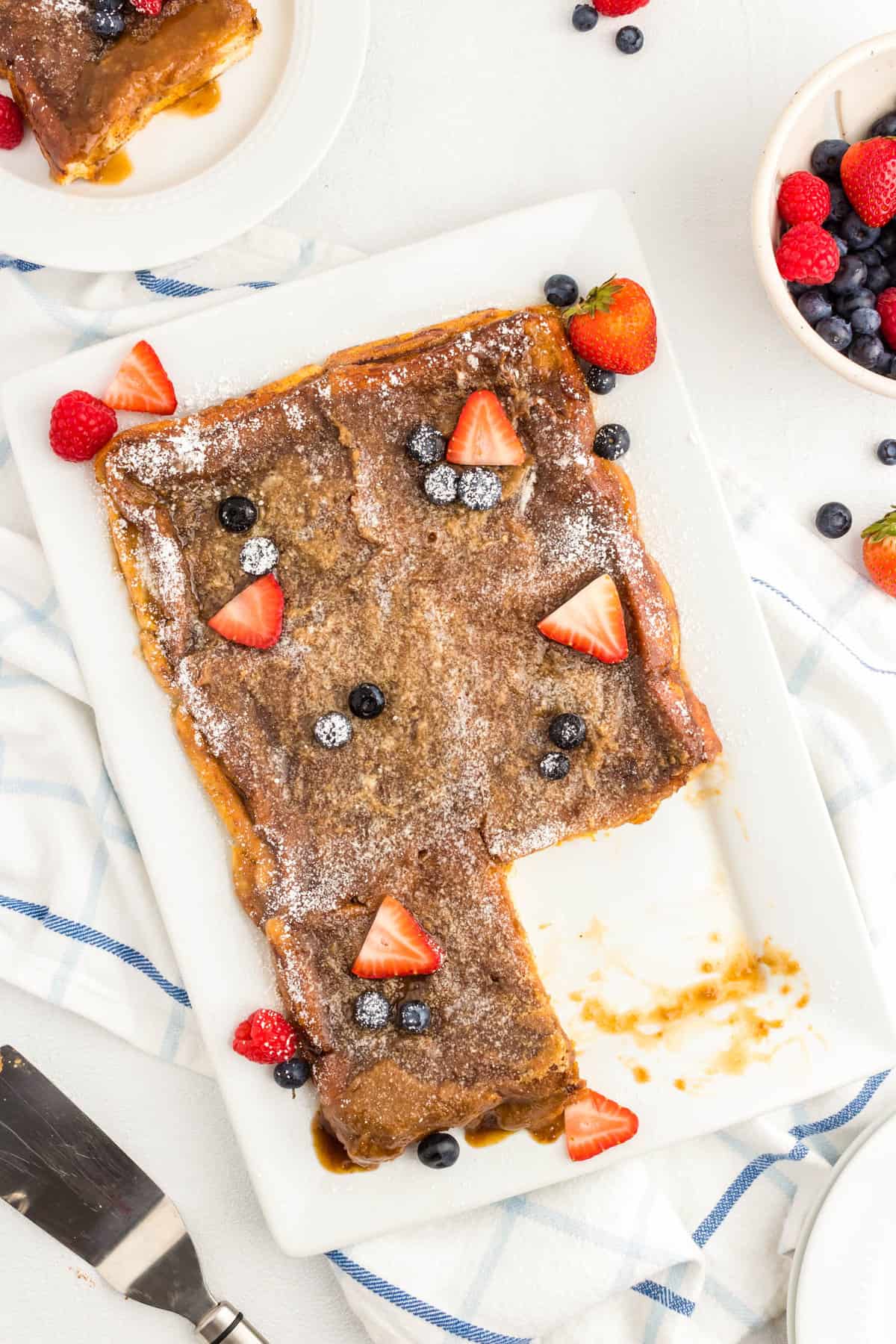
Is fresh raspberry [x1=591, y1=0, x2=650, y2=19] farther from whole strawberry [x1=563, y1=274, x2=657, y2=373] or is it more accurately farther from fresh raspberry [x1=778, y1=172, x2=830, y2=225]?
whole strawberry [x1=563, y1=274, x2=657, y2=373]

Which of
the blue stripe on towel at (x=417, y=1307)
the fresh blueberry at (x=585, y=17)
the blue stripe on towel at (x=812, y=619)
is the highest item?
the fresh blueberry at (x=585, y=17)

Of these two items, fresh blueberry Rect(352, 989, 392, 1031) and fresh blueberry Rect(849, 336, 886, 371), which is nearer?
fresh blueberry Rect(352, 989, 392, 1031)

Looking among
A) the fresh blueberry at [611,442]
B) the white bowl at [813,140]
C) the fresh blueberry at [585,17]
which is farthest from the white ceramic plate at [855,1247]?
the fresh blueberry at [585,17]

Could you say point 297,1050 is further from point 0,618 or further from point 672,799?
point 0,618

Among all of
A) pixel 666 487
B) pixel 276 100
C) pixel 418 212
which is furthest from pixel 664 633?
pixel 276 100

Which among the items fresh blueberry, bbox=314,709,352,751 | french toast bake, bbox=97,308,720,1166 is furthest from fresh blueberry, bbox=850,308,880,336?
fresh blueberry, bbox=314,709,352,751

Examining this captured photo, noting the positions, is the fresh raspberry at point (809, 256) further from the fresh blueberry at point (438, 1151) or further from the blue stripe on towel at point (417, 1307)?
the blue stripe on towel at point (417, 1307)
